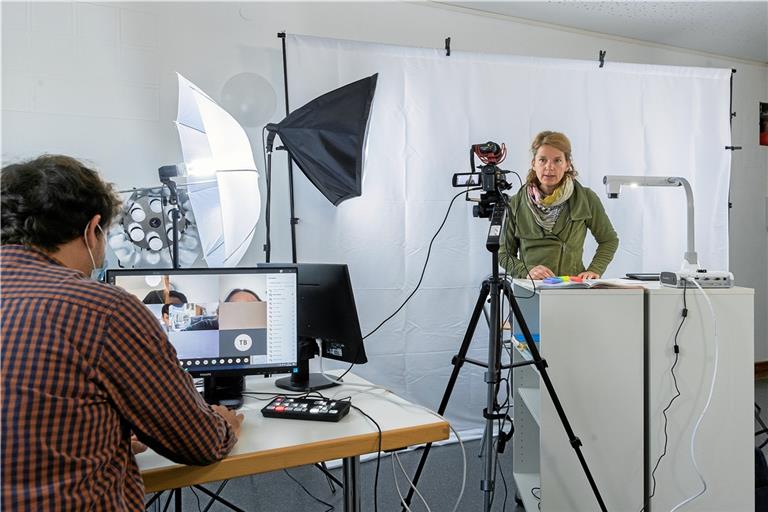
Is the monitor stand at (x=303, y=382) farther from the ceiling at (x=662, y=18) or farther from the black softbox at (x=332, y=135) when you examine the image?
the ceiling at (x=662, y=18)

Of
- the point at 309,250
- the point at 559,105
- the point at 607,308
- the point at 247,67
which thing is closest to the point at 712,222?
the point at 559,105

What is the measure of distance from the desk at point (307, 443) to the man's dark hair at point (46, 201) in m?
0.52

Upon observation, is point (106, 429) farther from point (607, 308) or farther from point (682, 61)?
point (682, 61)

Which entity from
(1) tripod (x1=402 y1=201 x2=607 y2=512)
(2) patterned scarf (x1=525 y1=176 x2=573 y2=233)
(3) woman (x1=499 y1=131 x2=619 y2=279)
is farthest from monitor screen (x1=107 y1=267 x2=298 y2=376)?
(2) patterned scarf (x1=525 y1=176 x2=573 y2=233)

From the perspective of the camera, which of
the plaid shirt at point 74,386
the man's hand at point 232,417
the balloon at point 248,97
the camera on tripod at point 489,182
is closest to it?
the plaid shirt at point 74,386

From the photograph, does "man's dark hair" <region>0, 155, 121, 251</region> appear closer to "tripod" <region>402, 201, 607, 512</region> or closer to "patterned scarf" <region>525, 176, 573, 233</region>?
"tripod" <region>402, 201, 607, 512</region>

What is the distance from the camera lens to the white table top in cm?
115

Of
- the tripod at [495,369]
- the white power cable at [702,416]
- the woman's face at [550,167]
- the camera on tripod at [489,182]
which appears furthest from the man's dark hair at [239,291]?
the woman's face at [550,167]

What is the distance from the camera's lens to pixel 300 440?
1.27 metres

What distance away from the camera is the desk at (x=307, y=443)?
115cm

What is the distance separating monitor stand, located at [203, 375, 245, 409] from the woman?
4.81 feet

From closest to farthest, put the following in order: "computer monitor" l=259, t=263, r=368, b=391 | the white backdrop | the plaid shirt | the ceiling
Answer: the plaid shirt
"computer monitor" l=259, t=263, r=368, b=391
the white backdrop
the ceiling

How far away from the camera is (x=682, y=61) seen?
13.9 ft

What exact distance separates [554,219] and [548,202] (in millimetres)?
108
